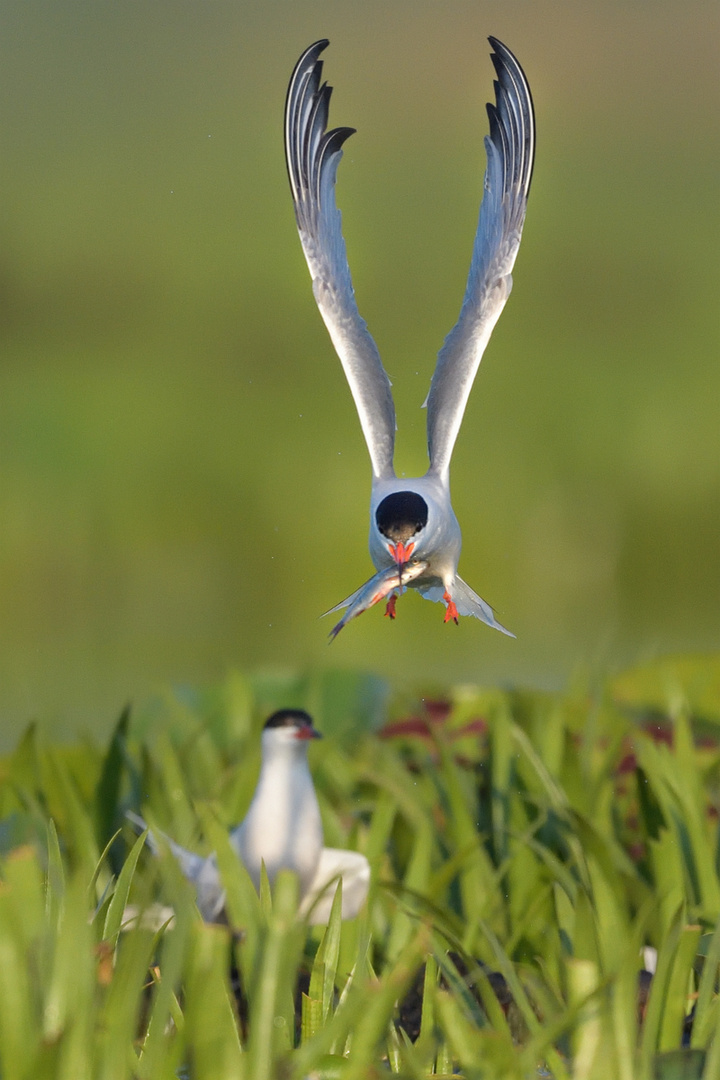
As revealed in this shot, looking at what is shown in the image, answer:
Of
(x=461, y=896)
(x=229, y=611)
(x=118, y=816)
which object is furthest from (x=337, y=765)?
(x=229, y=611)

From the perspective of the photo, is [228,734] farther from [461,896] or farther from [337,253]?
[337,253]

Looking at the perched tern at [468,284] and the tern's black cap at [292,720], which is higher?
the perched tern at [468,284]

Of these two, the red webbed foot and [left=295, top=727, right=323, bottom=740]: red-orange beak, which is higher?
the red webbed foot

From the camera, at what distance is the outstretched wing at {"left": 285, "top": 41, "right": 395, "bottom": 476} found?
140 centimetres

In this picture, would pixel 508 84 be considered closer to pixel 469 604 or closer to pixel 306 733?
pixel 469 604

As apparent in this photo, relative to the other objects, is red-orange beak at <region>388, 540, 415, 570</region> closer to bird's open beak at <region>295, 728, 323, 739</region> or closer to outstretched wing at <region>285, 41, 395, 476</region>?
outstretched wing at <region>285, 41, 395, 476</region>

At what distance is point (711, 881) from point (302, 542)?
1180 mm

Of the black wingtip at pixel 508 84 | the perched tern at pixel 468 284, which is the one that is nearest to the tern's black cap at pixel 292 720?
the perched tern at pixel 468 284

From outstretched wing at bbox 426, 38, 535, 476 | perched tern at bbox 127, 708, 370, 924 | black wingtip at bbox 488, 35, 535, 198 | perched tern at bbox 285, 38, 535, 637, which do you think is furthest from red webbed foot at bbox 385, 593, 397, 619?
black wingtip at bbox 488, 35, 535, 198

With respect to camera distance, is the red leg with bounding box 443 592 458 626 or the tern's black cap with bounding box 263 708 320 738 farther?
the tern's black cap with bounding box 263 708 320 738

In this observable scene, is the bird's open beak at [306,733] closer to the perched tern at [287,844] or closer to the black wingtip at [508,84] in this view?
the perched tern at [287,844]

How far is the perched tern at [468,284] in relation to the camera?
1.31m

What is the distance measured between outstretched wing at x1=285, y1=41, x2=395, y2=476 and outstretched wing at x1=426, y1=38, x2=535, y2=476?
68 mm

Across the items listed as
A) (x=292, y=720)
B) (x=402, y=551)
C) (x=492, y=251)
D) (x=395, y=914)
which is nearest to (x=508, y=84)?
(x=492, y=251)
